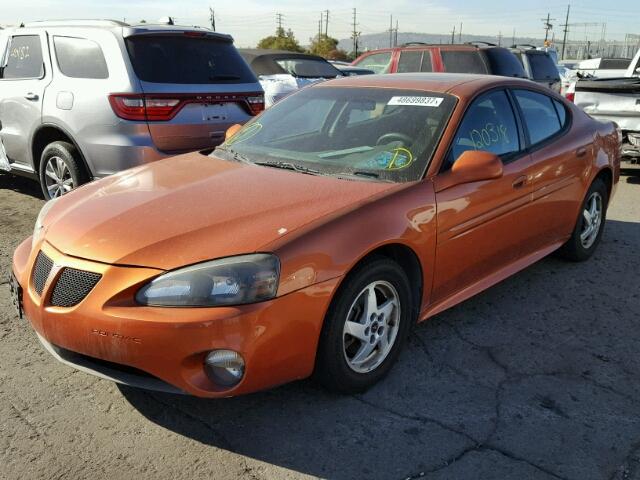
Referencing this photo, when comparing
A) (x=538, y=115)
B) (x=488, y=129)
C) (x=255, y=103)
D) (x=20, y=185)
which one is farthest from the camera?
(x=20, y=185)

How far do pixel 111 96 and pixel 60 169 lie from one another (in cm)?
94

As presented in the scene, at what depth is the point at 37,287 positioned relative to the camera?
2777 millimetres

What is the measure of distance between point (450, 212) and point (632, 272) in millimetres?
2295

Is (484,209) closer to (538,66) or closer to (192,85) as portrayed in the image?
(192,85)

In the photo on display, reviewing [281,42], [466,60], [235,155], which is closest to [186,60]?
[235,155]

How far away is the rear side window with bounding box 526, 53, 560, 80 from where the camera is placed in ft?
40.8

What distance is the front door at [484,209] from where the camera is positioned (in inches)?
132

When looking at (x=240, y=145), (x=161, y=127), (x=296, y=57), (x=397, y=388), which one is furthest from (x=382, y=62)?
(x=397, y=388)

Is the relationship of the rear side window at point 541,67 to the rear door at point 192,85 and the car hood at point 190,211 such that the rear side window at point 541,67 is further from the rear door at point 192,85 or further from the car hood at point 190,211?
the car hood at point 190,211

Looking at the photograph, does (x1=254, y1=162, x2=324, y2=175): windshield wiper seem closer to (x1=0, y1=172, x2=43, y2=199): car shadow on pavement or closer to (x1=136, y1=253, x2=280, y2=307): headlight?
(x1=136, y1=253, x2=280, y2=307): headlight

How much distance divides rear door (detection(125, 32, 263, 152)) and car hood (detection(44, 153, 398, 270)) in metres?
1.78

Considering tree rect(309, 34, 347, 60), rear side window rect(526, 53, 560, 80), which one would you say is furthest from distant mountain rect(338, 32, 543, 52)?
rear side window rect(526, 53, 560, 80)

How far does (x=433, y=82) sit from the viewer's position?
153 inches

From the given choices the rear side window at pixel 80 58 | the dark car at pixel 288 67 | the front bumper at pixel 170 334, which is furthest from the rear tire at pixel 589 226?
the dark car at pixel 288 67
